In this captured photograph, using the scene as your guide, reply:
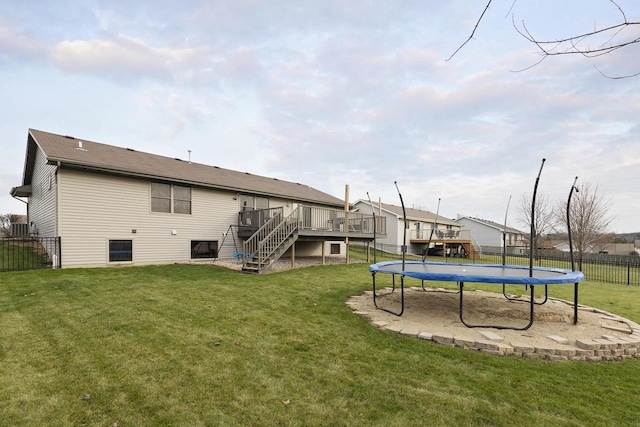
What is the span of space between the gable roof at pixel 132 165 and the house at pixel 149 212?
4 centimetres

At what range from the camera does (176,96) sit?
1362 centimetres

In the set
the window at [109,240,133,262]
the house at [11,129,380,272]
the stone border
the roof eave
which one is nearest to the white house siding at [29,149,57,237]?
the house at [11,129,380,272]

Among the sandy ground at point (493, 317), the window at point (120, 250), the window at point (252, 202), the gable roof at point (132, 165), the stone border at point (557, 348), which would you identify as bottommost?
the sandy ground at point (493, 317)

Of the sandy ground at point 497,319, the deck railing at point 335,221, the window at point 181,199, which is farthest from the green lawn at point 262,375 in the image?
the window at point 181,199

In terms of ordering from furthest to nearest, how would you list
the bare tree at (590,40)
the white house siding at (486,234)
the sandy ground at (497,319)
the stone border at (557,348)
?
1. the white house siding at (486,234)
2. the sandy ground at (497,319)
3. the stone border at (557,348)
4. the bare tree at (590,40)

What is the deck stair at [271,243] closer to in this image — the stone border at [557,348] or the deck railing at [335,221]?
the deck railing at [335,221]

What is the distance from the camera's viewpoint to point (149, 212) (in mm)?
12227

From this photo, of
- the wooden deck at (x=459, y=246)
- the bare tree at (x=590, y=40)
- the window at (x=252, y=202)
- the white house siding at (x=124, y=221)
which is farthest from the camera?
the wooden deck at (x=459, y=246)

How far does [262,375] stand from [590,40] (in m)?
4.07

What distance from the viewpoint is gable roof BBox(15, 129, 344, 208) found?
10.6 metres

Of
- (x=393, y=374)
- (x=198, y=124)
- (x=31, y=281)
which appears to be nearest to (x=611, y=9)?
(x=393, y=374)

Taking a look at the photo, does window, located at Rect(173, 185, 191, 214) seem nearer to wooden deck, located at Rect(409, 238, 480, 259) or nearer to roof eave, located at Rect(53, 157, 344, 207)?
roof eave, located at Rect(53, 157, 344, 207)

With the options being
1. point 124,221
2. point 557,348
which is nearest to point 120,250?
point 124,221

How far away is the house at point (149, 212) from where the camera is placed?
34.5 ft
